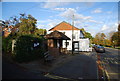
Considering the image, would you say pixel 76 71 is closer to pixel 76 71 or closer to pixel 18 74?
pixel 76 71

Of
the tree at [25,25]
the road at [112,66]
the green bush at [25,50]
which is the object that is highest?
the tree at [25,25]

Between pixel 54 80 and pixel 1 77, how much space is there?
326 centimetres

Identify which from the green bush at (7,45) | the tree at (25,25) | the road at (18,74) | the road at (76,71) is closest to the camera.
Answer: the road at (18,74)

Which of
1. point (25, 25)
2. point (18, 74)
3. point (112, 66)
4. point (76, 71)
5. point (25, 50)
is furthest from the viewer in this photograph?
point (25, 25)

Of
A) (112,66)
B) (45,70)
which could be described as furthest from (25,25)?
(112,66)

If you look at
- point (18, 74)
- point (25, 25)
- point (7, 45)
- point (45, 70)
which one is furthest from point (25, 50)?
point (25, 25)

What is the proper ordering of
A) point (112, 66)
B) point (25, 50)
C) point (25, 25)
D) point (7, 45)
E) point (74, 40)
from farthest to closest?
point (74, 40), point (25, 25), point (7, 45), point (112, 66), point (25, 50)

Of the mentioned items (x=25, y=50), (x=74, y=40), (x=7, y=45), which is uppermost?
(x=74, y=40)

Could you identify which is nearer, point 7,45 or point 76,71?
point 76,71

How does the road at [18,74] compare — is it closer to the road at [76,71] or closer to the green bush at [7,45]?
the road at [76,71]

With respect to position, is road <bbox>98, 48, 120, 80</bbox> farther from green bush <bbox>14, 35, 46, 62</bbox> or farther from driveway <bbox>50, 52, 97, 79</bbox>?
green bush <bbox>14, 35, 46, 62</bbox>

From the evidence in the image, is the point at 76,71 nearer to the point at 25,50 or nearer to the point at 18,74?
the point at 18,74

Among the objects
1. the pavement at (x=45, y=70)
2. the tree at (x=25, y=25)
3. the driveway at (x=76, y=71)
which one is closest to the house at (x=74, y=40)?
the tree at (x=25, y=25)

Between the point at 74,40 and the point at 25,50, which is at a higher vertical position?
the point at 74,40
